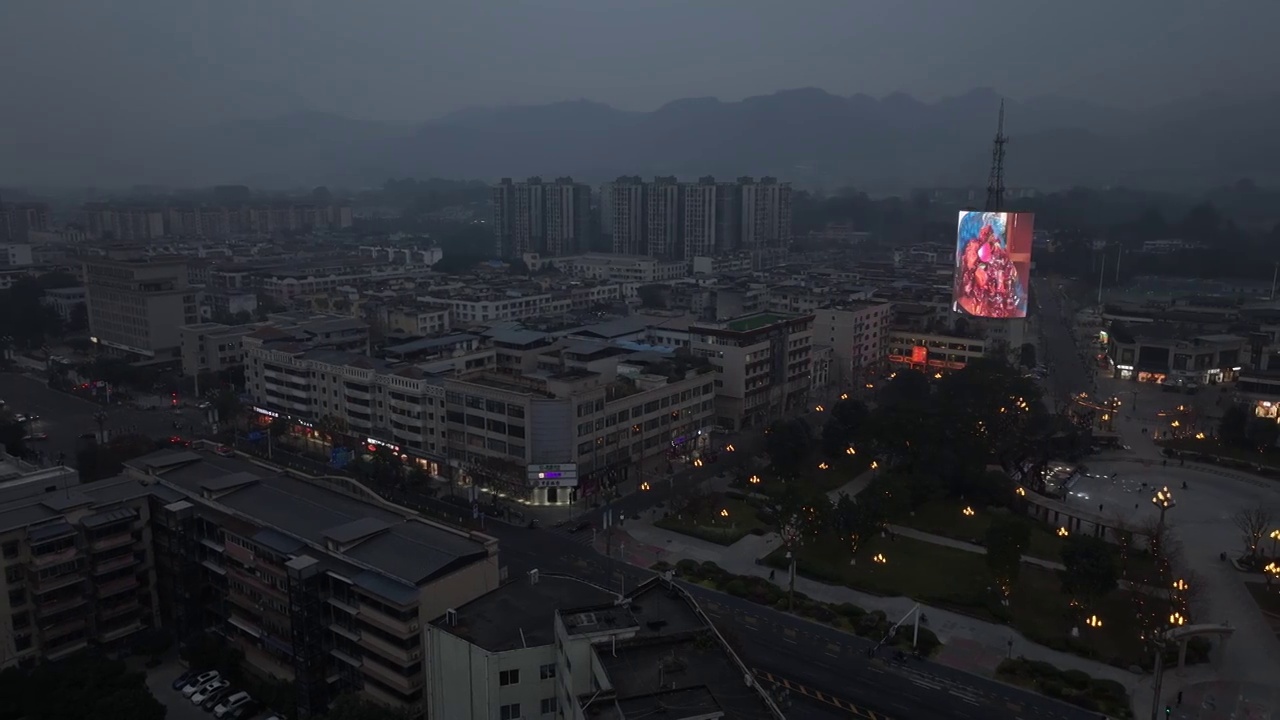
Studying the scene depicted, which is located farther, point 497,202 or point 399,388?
point 497,202

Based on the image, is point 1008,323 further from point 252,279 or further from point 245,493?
point 252,279

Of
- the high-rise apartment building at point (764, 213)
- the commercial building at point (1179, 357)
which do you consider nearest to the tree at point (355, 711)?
the commercial building at point (1179, 357)

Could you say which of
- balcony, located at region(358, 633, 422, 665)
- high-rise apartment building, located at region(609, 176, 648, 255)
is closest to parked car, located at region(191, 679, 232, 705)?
balcony, located at region(358, 633, 422, 665)

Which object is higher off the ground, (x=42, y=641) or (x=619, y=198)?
(x=619, y=198)

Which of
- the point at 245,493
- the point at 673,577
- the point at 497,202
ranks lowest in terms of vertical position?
the point at 673,577

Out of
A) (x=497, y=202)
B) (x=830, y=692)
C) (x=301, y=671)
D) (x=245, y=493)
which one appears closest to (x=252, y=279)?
(x=497, y=202)

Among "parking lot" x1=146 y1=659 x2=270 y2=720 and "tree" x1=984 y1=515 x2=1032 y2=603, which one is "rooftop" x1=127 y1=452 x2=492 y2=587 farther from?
"tree" x1=984 y1=515 x2=1032 y2=603

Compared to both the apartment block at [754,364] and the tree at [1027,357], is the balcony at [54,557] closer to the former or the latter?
the apartment block at [754,364]

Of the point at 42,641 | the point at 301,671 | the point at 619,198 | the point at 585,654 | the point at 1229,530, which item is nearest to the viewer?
the point at 585,654
